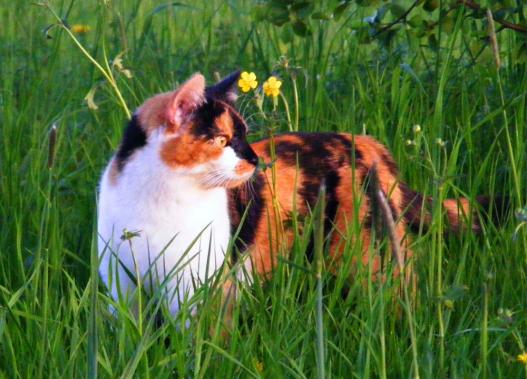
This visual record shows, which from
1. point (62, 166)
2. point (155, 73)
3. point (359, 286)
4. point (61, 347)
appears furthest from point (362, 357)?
point (155, 73)

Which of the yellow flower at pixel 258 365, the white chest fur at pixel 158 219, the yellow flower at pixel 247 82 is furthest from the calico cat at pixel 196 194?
the yellow flower at pixel 258 365

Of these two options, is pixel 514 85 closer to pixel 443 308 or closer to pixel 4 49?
pixel 443 308

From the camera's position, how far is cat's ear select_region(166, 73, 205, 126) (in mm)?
3035

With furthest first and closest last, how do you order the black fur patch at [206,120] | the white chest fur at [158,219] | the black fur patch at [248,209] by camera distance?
the black fur patch at [248,209]
the black fur patch at [206,120]
the white chest fur at [158,219]

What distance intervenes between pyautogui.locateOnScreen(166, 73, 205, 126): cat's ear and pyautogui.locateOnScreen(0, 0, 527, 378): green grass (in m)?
0.24

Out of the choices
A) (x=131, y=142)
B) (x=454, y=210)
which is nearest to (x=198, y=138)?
(x=131, y=142)

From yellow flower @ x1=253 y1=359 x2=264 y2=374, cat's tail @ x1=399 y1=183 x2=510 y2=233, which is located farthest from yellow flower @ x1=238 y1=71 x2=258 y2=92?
yellow flower @ x1=253 y1=359 x2=264 y2=374

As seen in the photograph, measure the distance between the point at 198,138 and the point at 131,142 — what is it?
8.1 inches

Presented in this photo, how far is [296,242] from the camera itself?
278 cm

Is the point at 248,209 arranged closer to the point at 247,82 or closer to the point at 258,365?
the point at 247,82

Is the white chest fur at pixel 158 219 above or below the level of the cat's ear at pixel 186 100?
below

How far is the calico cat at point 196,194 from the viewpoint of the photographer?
119 inches

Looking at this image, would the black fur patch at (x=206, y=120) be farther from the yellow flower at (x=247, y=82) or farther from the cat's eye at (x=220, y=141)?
the yellow flower at (x=247, y=82)

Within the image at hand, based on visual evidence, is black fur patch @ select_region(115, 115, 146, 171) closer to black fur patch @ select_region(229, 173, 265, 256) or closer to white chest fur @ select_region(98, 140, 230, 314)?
white chest fur @ select_region(98, 140, 230, 314)
